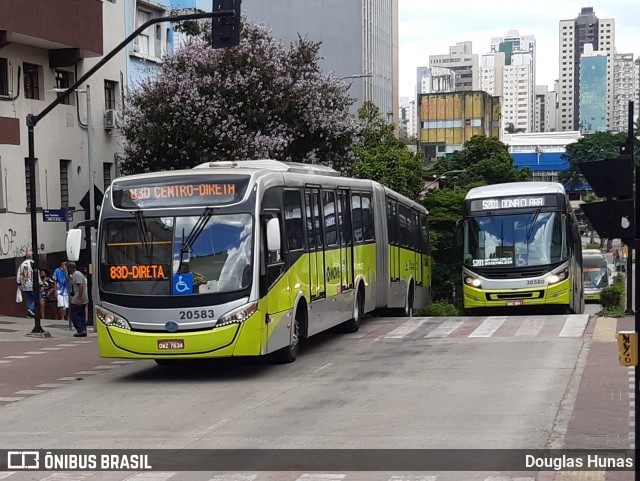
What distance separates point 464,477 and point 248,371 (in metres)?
8.17

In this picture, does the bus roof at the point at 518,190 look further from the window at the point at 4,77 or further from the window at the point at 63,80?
the window at the point at 63,80

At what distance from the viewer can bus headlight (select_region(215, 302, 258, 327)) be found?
1598 cm

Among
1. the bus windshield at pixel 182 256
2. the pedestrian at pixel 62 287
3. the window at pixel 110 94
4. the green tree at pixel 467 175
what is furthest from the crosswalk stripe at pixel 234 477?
the green tree at pixel 467 175

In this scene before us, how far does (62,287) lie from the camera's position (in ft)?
99.6

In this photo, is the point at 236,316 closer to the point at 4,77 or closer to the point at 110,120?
the point at 4,77

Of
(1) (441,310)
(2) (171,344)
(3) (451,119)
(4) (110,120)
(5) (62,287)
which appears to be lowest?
(1) (441,310)

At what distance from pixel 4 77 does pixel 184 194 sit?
59.2 ft

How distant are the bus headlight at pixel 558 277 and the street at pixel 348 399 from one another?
425 centimetres

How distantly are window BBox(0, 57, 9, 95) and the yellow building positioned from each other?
101m

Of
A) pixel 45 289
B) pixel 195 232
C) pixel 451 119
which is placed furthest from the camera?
pixel 451 119

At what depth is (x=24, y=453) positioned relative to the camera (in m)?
11.4

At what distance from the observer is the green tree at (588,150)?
10662 centimetres

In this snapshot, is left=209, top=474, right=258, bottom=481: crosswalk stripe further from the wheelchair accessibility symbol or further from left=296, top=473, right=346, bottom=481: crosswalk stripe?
the wheelchair accessibility symbol

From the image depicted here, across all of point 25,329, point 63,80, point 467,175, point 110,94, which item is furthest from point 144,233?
point 467,175
